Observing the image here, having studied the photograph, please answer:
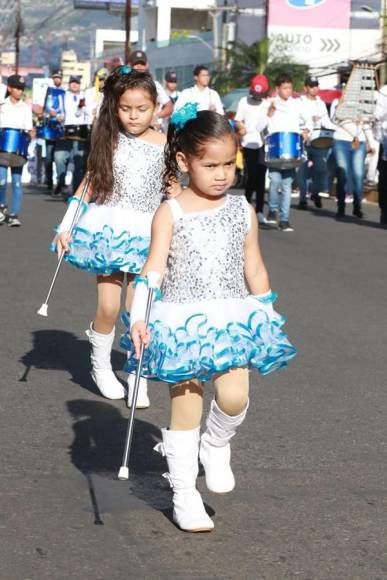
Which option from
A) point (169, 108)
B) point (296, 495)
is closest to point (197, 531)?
point (296, 495)

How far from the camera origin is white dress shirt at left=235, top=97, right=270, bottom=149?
18609 mm

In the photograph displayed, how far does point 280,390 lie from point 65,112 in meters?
15.5

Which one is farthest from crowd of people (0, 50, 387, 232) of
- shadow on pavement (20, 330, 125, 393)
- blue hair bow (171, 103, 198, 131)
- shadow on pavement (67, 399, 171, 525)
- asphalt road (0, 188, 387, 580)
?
blue hair bow (171, 103, 198, 131)

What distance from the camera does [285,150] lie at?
1752cm

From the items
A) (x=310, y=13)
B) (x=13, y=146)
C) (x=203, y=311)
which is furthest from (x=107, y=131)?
(x=310, y=13)

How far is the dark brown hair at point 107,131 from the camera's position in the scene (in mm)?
6922

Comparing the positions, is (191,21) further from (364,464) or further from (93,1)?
(364,464)

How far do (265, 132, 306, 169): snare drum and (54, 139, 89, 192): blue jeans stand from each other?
571cm

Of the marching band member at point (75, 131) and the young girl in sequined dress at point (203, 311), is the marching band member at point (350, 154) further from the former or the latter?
the young girl in sequined dress at point (203, 311)

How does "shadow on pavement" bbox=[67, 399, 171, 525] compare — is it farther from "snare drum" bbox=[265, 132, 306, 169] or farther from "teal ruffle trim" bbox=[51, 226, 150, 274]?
"snare drum" bbox=[265, 132, 306, 169]

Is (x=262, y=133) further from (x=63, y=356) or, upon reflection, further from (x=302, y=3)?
(x=302, y=3)

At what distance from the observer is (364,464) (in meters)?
6.05

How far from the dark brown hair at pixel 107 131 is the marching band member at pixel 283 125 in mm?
10482

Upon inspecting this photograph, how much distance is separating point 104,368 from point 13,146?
10077mm
